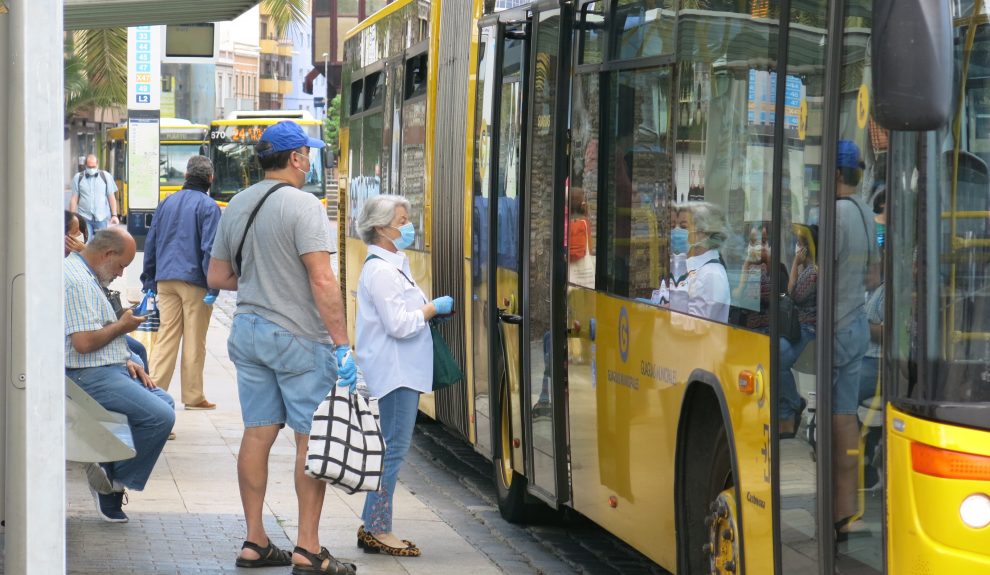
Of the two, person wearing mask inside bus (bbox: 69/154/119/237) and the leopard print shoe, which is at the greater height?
person wearing mask inside bus (bbox: 69/154/119/237)

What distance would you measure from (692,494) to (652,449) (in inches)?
14.2

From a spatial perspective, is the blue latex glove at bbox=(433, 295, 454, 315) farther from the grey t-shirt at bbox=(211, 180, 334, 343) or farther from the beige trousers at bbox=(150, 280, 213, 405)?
the beige trousers at bbox=(150, 280, 213, 405)

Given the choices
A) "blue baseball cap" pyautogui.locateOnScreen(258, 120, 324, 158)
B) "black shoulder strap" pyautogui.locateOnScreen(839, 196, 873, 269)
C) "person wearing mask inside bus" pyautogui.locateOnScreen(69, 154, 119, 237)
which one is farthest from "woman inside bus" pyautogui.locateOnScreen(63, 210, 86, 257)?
"person wearing mask inside bus" pyautogui.locateOnScreen(69, 154, 119, 237)

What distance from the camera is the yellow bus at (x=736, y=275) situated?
432 centimetres

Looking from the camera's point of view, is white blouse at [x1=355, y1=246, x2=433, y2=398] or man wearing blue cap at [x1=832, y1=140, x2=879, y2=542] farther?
A: white blouse at [x1=355, y1=246, x2=433, y2=398]

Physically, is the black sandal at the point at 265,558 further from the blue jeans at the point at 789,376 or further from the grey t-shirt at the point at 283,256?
the blue jeans at the point at 789,376

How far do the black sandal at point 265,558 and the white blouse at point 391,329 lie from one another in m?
0.83

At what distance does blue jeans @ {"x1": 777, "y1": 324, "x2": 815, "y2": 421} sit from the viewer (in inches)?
197

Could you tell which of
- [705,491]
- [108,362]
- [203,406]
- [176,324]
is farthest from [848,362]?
[203,406]

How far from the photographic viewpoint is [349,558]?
25.6 ft

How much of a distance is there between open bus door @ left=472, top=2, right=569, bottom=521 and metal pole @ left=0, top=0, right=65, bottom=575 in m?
3.46

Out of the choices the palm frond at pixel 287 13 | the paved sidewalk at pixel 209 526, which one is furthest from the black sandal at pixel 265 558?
the palm frond at pixel 287 13

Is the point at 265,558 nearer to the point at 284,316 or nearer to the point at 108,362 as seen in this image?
the point at 284,316

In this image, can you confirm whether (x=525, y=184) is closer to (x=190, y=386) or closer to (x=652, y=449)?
(x=652, y=449)
